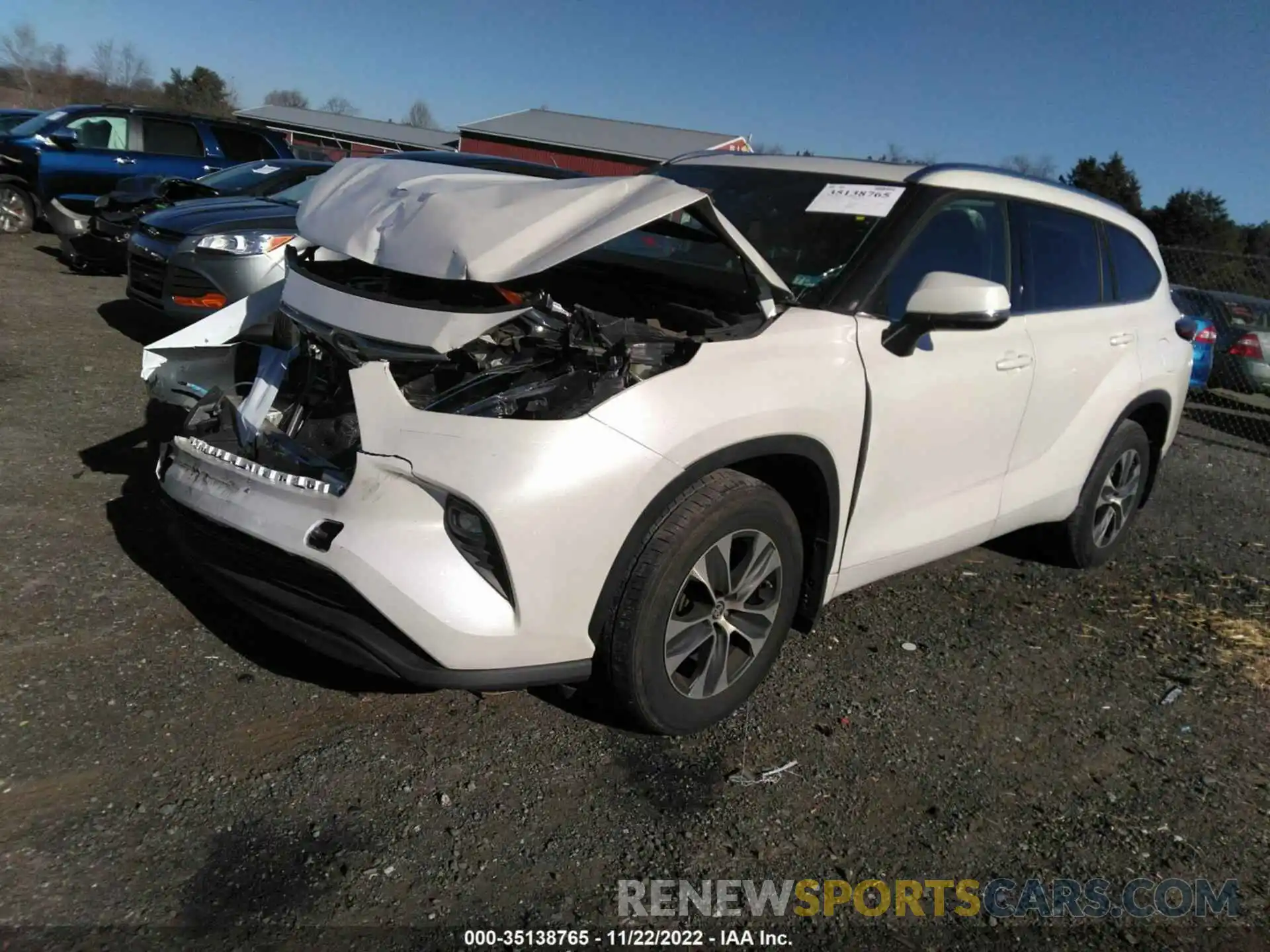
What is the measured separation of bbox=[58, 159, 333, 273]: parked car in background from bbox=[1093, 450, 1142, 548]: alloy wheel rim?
7.69 metres

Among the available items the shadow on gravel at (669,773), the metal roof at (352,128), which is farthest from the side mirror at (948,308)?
the metal roof at (352,128)

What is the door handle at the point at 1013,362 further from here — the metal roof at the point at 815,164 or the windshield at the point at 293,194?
the windshield at the point at 293,194

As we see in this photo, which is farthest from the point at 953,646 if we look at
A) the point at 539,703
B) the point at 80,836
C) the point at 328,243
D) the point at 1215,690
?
the point at 80,836

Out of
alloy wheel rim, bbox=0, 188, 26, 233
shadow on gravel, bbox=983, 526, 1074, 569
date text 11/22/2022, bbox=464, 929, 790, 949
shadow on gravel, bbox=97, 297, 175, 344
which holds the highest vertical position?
alloy wheel rim, bbox=0, 188, 26, 233

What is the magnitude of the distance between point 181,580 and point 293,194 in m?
5.88

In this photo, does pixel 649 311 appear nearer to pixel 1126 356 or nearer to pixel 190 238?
pixel 1126 356

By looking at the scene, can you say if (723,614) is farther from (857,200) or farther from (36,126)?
(36,126)

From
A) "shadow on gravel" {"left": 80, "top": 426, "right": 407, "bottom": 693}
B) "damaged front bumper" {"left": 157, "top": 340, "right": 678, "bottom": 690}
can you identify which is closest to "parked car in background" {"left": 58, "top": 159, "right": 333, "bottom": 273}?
"shadow on gravel" {"left": 80, "top": 426, "right": 407, "bottom": 693}

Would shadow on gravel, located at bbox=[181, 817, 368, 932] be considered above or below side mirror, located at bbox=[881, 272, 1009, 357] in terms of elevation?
below

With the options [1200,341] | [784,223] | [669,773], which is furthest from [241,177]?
[1200,341]

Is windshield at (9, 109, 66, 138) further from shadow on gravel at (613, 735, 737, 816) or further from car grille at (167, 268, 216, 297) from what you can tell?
shadow on gravel at (613, 735, 737, 816)

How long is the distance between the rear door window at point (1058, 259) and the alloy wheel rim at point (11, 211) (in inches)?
530

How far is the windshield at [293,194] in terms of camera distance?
8336 mm

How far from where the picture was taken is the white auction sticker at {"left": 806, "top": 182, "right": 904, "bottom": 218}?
353cm
